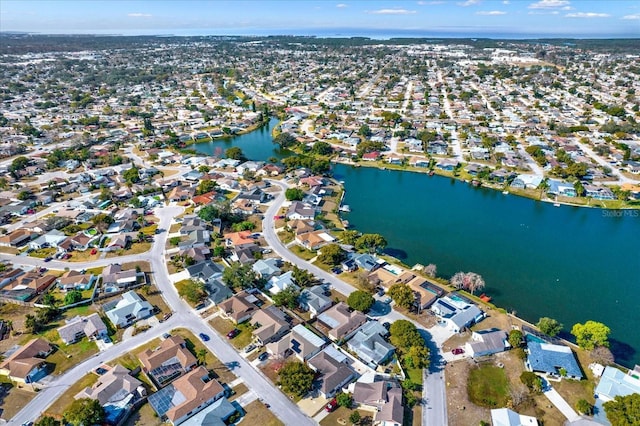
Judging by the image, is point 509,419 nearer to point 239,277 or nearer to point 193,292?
point 239,277

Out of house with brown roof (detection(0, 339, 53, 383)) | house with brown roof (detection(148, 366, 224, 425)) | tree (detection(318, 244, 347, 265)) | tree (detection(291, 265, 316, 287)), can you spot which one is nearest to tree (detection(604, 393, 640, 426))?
tree (detection(291, 265, 316, 287))

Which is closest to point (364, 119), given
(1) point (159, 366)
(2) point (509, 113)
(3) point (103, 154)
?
(2) point (509, 113)

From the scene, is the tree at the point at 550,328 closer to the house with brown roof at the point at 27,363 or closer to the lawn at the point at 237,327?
the lawn at the point at 237,327

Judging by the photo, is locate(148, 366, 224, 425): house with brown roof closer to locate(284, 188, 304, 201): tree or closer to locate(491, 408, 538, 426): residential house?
locate(491, 408, 538, 426): residential house

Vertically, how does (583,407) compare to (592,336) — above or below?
below

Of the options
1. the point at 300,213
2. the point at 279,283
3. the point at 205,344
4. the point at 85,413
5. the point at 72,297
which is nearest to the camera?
the point at 85,413

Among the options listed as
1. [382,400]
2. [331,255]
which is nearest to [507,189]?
[331,255]

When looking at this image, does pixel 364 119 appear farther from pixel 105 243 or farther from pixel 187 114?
pixel 105 243
